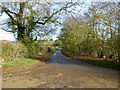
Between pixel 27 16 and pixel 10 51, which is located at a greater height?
pixel 27 16

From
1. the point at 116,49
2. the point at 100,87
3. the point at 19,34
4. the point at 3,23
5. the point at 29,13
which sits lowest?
the point at 100,87

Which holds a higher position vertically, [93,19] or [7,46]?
[93,19]

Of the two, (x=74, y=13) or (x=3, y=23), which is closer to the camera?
(x=3, y=23)

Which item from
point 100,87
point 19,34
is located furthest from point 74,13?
point 100,87

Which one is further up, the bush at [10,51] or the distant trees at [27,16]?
the distant trees at [27,16]

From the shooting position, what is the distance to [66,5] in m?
17.7

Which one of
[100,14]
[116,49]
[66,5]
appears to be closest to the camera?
[116,49]

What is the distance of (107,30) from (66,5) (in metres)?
9.02

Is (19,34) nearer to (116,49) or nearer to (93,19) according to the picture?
(93,19)

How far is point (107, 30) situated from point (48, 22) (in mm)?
10202

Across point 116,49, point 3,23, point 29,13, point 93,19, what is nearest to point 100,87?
point 116,49

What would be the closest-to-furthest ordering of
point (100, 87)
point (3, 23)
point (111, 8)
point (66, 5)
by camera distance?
point (100, 87) → point (111, 8) → point (3, 23) → point (66, 5)

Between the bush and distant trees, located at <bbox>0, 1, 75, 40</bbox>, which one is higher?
distant trees, located at <bbox>0, 1, 75, 40</bbox>

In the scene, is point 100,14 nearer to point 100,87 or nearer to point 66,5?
point 66,5
